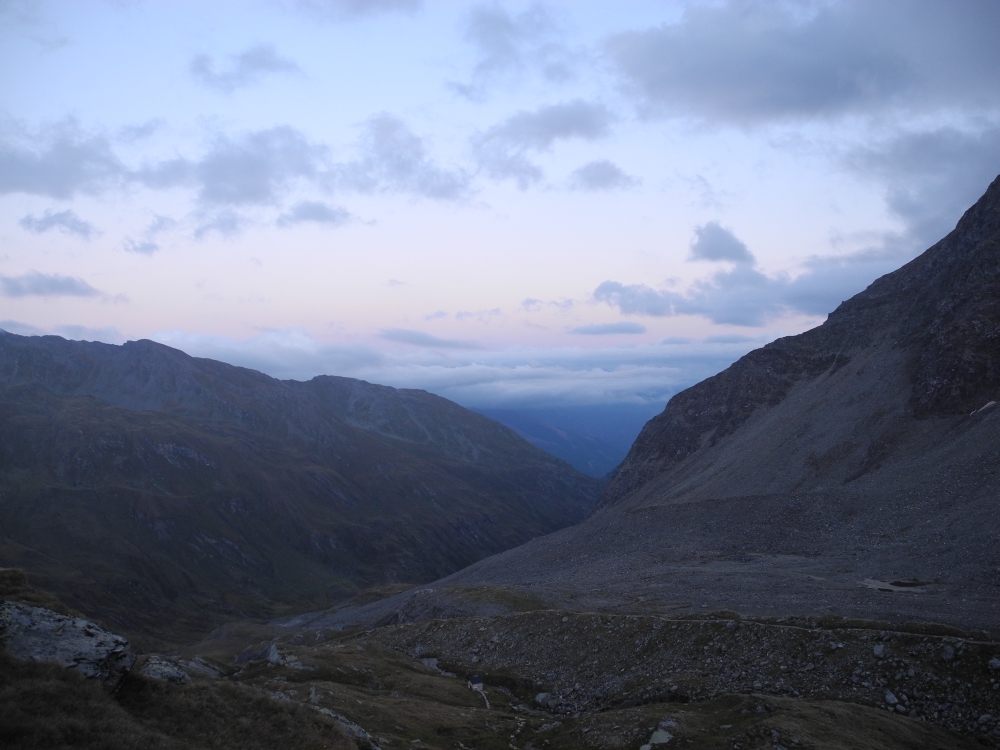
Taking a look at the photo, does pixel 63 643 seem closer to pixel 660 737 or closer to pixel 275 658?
pixel 660 737

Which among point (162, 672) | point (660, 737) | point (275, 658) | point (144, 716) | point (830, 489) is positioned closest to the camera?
point (144, 716)

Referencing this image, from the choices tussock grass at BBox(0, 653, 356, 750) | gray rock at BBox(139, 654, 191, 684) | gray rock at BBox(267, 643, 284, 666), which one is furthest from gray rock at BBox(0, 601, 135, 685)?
gray rock at BBox(267, 643, 284, 666)

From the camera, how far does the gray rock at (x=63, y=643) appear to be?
861 inches

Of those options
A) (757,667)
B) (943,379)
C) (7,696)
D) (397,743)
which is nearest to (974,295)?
(943,379)

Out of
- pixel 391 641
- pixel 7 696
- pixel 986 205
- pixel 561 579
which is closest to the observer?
pixel 7 696

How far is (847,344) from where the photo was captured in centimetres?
15450

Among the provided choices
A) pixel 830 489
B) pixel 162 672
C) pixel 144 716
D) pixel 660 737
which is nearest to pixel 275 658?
pixel 162 672

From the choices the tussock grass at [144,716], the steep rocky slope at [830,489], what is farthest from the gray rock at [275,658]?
the tussock grass at [144,716]

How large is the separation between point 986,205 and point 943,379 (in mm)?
48975

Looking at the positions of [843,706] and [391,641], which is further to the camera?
[391,641]

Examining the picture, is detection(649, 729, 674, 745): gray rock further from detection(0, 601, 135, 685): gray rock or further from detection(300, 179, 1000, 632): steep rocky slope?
detection(300, 179, 1000, 632): steep rocky slope

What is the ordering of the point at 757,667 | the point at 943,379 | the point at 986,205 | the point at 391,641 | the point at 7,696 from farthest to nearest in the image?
the point at 986,205 → the point at 943,379 → the point at 391,641 → the point at 757,667 → the point at 7,696

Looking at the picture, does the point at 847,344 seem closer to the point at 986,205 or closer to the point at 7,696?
the point at 986,205

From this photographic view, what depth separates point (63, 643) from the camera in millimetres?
22453
